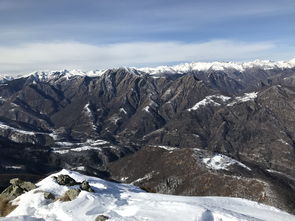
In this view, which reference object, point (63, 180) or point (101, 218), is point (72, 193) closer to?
point (63, 180)

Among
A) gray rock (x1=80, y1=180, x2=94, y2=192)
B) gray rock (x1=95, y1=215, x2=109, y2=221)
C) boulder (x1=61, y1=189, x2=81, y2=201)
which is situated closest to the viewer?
gray rock (x1=95, y1=215, x2=109, y2=221)

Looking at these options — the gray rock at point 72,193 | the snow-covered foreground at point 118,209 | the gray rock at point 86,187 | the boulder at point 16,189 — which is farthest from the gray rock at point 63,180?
the gray rock at point 72,193

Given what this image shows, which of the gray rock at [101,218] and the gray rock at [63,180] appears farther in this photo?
the gray rock at [63,180]

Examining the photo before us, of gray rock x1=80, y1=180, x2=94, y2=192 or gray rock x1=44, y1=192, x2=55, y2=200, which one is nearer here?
gray rock x1=44, y1=192, x2=55, y2=200

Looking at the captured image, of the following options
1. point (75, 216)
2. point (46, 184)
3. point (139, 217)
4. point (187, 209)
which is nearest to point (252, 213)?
point (187, 209)

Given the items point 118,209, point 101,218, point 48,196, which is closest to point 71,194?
point 48,196

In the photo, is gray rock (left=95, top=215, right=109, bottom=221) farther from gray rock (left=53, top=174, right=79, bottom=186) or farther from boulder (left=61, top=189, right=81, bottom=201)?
gray rock (left=53, top=174, right=79, bottom=186)

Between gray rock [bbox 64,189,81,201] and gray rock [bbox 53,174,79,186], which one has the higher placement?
gray rock [bbox 64,189,81,201]

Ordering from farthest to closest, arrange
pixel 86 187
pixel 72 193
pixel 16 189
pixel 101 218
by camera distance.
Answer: pixel 16 189 → pixel 86 187 → pixel 72 193 → pixel 101 218

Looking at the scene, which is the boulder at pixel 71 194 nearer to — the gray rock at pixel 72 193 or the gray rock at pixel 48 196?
the gray rock at pixel 72 193

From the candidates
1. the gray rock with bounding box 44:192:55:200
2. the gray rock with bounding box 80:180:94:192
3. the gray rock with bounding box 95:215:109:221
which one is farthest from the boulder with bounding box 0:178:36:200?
the gray rock with bounding box 95:215:109:221

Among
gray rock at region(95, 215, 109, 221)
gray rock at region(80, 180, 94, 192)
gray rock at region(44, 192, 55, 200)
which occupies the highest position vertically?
gray rock at region(95, 215, 109, 221)

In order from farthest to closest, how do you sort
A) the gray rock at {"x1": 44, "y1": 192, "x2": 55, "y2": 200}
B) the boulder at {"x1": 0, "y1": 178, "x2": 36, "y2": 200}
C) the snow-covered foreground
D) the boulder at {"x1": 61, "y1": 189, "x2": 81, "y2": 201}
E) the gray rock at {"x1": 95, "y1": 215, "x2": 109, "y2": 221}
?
the boulder at {"x1": 0, "y1": 178, "x2": 36, "y2": 200}, the gray rock at {"x1": 44, "y1": 192, "x2": 55, "y2": 200}, the boulder at {"x1": 61, "y1": 189, "x2": 81, "y2": 201}, the snow-covered foreground, the gray rock at {"x1": 95, "y1": 215, "x2": 109, "y2": 221}
